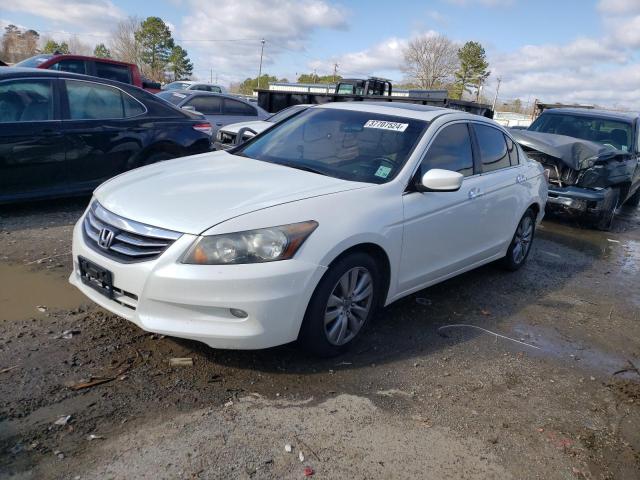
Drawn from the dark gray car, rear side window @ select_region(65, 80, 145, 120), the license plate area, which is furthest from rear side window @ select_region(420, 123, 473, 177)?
the dark gray car

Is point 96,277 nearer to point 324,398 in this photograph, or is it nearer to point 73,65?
point 324,398

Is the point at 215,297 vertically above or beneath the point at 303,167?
beneath

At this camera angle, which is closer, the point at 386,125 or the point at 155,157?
the point at 386,125

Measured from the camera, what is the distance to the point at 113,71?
Answer: 40.4ft

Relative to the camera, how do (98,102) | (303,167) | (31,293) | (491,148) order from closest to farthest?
1. (303,167)
2. (31,293)
3. (491,148)
4. (98,102)

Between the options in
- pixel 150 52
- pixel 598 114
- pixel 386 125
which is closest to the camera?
pixel 386 125

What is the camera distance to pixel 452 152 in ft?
14.9

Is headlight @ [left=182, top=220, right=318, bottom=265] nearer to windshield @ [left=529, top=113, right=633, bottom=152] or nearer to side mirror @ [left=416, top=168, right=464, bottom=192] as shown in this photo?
side mirror @ [left=416, top=168, right=464, bottom=192]

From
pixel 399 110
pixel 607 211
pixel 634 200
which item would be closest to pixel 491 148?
pixel 399 110

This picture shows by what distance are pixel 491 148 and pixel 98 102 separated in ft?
14.9

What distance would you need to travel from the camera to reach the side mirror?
12.7ft

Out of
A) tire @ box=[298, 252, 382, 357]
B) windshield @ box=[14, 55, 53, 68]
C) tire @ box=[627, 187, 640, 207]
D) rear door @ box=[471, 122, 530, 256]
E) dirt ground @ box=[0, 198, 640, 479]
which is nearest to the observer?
dirt ground @ box=[0, 198, 640, 479]

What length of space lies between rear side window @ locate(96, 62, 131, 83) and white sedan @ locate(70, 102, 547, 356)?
350 inches

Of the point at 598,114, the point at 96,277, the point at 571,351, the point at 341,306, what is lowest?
the point at 571,351
